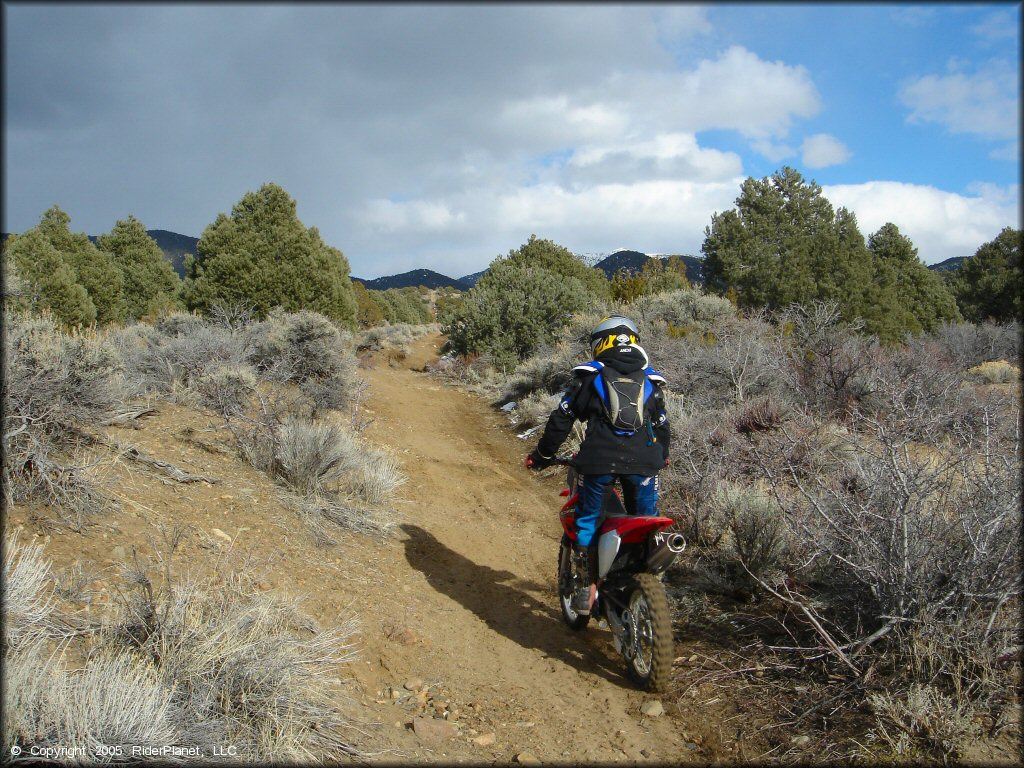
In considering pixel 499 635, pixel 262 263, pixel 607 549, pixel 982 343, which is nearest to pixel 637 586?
pixel 607 549

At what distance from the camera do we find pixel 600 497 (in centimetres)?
394

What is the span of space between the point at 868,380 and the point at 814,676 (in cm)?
671

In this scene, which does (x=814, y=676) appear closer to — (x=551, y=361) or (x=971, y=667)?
(x=971, y=667)

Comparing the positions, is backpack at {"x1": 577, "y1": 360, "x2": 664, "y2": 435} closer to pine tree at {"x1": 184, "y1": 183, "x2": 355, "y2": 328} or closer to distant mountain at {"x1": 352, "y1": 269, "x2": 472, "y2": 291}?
pine tree at {"x1": 184, "y1": 183, "x2": 355, "y2": 328}

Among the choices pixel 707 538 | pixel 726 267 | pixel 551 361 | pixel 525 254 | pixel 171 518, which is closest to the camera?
pixel 171 518

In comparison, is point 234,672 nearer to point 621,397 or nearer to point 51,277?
point 621,397

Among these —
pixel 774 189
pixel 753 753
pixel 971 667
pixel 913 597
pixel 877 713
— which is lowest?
pixel 753 753

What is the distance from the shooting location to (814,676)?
134 inches

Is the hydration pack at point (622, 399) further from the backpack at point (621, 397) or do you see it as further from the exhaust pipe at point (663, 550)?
the exhaust pipe at point (663, 550)

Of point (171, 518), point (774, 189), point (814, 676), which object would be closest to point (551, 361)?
point (171, 518)

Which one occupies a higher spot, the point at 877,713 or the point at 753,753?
the point at 877,713

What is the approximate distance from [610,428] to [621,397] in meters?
0.20

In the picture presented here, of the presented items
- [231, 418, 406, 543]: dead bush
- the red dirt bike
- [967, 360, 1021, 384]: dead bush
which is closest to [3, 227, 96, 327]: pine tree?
[231, 418, 406, 543]: dead bush

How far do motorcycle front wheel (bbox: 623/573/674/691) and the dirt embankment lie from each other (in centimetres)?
15
